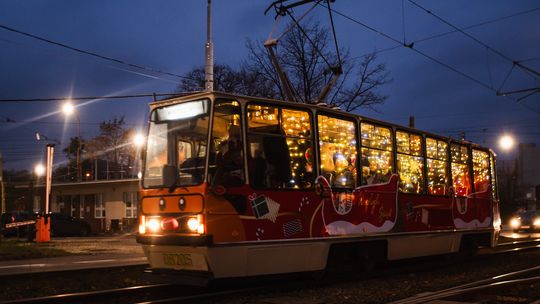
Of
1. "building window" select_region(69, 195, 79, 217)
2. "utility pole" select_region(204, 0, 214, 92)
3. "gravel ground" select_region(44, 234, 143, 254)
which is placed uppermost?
"utility pole" select_region(204, 0, 214, 92)

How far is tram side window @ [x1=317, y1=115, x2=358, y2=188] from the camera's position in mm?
9852

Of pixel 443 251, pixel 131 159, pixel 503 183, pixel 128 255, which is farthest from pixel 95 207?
pixel 503 183

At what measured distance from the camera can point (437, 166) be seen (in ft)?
43.9

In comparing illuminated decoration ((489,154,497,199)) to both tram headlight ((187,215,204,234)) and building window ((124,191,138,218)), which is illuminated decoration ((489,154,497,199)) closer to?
tram headlight ((187,215,204,234))

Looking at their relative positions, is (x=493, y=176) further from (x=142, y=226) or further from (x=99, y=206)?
(x=99, y=206)

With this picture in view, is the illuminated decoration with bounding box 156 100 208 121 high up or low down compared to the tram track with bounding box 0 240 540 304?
up

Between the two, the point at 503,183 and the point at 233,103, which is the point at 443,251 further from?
the point at 503,183

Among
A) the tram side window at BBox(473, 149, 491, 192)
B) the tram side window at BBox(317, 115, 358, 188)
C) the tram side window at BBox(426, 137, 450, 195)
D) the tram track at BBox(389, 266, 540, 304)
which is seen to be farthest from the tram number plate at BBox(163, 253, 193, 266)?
the tram side window at BBox(473, 149, 491, 192)

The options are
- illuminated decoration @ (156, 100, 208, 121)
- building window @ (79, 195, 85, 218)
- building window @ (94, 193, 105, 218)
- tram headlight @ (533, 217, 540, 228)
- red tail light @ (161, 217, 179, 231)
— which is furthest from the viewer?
building window @ (79, 195, 85, 218)

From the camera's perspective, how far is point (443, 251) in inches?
520

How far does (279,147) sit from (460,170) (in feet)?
23.7

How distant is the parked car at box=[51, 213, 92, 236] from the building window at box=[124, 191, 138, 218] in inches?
199

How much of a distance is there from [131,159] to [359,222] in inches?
2085

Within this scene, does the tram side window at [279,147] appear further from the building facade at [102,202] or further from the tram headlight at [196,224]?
the building facade at [102,202]
